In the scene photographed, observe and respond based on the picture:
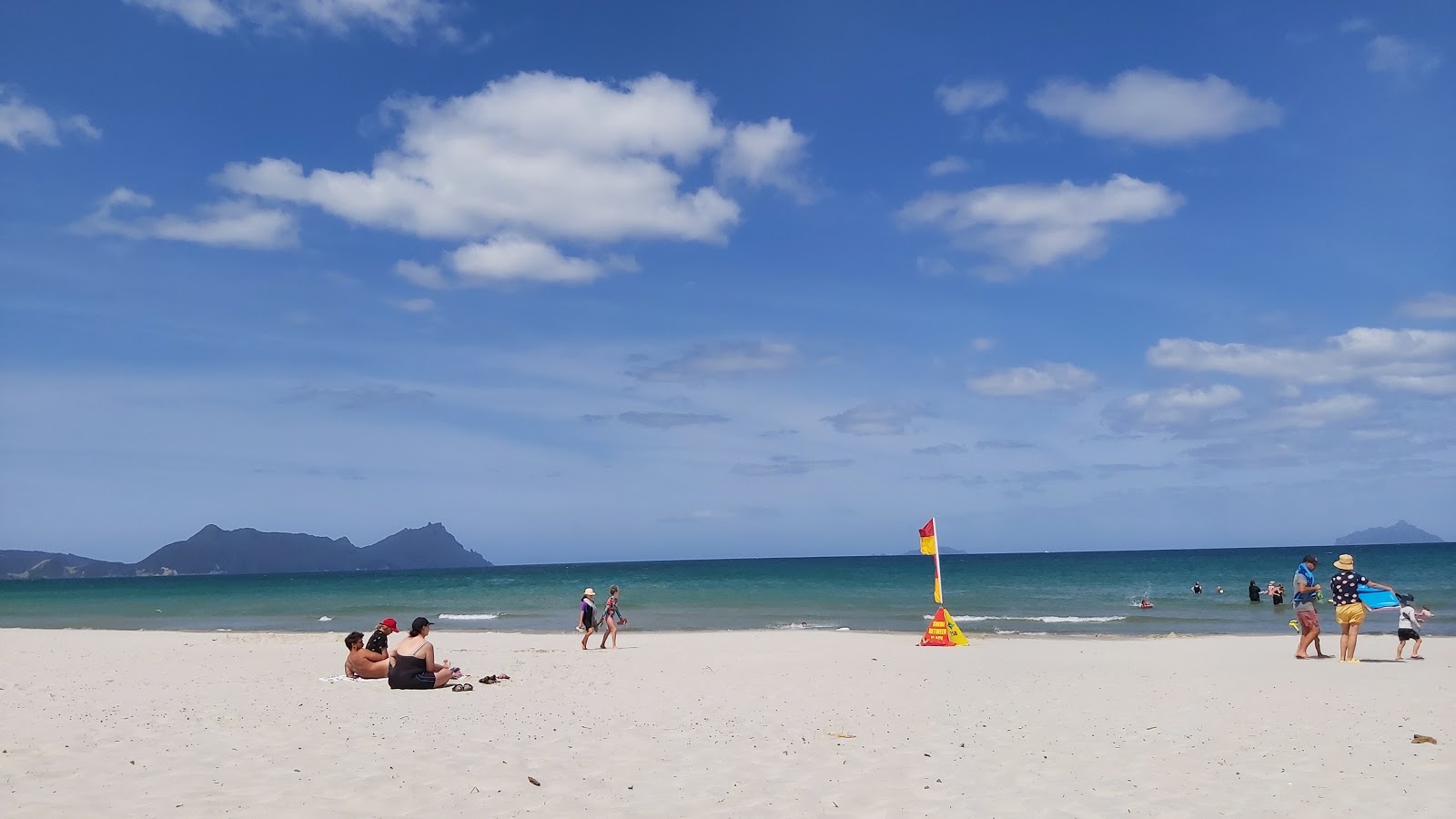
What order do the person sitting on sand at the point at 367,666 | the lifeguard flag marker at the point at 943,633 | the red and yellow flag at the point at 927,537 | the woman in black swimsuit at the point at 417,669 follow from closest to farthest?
1. the woman in black swimsuit at the point at 417,669
2. the person sitting on sand at the point at 367,666
3. the red and yellow flag at the point at 927,537
4. the lifeguard flag marker at the point at 943,633

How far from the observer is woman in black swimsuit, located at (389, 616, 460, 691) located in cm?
1277

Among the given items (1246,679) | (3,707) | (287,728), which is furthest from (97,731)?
(1246,679)

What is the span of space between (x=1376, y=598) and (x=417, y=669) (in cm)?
1441

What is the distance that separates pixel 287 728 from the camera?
9773 millimetres

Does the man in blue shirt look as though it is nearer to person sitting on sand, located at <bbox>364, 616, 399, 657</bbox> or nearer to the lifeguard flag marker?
the lifeguard flag marker

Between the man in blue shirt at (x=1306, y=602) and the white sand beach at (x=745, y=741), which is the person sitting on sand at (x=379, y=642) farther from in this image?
the man in blue shirt at (x=1306, y=602)

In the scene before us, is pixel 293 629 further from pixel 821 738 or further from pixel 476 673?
pixel 821 738

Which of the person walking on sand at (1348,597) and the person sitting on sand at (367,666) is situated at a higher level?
the person walking on sand at (1348,597)

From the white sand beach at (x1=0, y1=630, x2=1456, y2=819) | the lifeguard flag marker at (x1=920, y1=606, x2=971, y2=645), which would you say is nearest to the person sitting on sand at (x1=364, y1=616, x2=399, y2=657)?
the white sand beach at (x1=0, y1=630, x2=1456, y2=819)

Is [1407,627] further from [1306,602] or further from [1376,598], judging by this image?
[1306,602]

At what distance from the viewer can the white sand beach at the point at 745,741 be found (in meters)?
7.05

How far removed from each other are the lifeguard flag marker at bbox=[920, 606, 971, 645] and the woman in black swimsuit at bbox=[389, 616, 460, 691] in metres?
10.9

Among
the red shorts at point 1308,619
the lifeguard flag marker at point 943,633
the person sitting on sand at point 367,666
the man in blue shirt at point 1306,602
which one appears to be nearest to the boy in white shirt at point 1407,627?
the man in blue shirt at point 1306,602

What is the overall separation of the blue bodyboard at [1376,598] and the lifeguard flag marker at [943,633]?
728 cm
